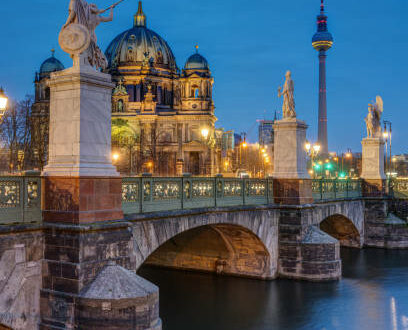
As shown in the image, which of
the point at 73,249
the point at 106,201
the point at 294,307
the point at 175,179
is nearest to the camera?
the point at 73,249

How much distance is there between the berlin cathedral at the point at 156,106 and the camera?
79812 mm

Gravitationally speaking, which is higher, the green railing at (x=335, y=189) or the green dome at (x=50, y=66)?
the green dome at (x=50, y=66)

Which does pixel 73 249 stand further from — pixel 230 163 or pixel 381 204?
pixel 230 163

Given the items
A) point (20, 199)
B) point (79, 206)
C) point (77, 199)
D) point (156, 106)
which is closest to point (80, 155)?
point (77, 199)

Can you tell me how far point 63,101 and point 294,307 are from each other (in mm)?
11654

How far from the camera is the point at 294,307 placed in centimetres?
1881

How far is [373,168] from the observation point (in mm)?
34281

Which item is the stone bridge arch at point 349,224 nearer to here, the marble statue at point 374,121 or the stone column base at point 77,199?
the marble statue at point 374,121

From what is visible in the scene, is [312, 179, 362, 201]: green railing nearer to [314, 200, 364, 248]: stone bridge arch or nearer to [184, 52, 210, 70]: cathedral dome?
[314, 200, 364, 248]: stone bridge arch

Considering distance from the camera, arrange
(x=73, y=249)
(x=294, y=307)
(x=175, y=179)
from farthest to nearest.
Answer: (x=294, y=307) → (x=175, y=179) → (x=73, y=249)

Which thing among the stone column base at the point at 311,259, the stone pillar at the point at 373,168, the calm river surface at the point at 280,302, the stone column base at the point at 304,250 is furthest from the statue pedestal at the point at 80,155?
the stone pillar at the point at 373,168

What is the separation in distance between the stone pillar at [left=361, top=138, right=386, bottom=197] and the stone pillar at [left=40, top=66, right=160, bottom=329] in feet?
82.9

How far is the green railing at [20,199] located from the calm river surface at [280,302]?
23.0ft

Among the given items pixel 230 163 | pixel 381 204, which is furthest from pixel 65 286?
pixel 230 163
